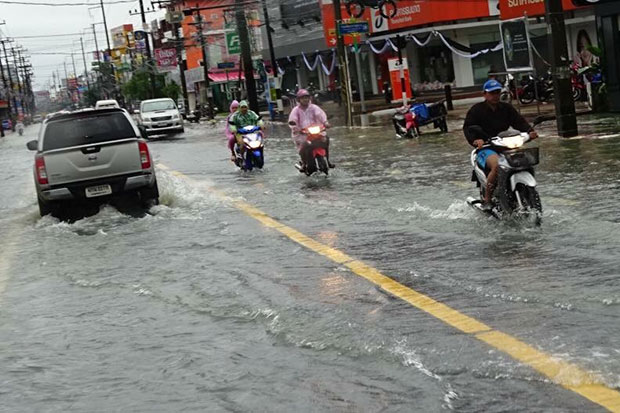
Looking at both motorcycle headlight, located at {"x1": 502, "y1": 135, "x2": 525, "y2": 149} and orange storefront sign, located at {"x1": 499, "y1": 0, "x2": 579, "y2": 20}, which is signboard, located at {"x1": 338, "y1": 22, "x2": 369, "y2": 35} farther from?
motorcycle headlight, located at {"x1": 502, "y1": 135, "x2": 525, "y2": 149}

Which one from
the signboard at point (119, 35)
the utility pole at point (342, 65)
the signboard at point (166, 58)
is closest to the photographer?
the utility pole at point (342, 65)

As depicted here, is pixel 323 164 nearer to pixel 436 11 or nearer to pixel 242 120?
pixel 242 120

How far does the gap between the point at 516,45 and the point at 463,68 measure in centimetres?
2803

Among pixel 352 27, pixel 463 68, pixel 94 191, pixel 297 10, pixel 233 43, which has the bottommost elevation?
pixel 94 191

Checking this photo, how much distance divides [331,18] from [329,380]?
5013cm

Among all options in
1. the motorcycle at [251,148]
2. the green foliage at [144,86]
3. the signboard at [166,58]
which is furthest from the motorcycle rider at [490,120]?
the green foliage at [144,86]

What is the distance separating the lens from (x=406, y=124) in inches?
1035

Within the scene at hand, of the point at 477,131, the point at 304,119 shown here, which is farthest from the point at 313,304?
the point at 304,119

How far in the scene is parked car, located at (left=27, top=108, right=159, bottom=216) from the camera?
49.0 feet

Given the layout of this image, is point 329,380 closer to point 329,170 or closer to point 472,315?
point 472,315

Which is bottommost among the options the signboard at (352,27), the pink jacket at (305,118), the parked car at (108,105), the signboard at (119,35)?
the pink jacket at (305,118)

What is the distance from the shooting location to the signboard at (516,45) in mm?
22578

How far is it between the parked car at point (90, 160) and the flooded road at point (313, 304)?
457 millimetres

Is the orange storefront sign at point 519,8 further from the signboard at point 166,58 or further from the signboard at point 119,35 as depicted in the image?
the signboard at point 119,35
